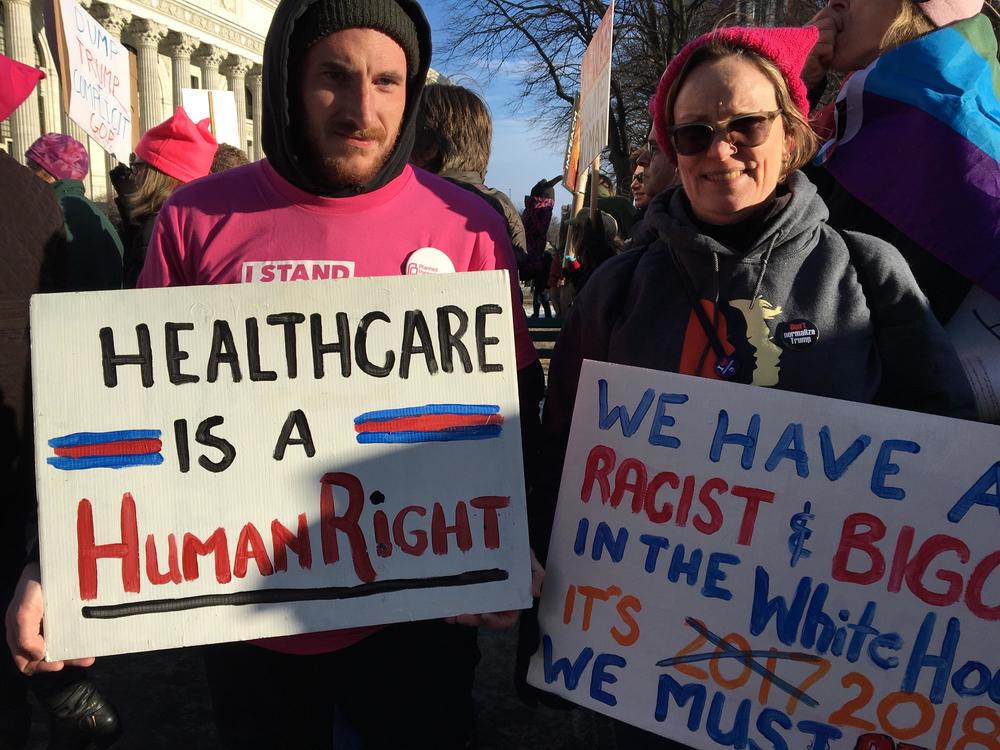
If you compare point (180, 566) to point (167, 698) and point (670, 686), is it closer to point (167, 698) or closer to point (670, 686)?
point (670, 686)

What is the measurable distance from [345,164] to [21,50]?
89.8ft

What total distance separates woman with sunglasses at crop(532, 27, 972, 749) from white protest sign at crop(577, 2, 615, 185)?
1.85m

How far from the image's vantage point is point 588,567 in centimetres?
144

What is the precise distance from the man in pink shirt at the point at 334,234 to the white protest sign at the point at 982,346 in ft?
3.07

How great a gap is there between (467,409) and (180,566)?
0.56m

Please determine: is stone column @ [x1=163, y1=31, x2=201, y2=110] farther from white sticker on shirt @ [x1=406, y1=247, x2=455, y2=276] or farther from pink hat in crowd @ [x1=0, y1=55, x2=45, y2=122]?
white sticker on shirt @ [x1=406, y1=247, x2=455, y2=276]

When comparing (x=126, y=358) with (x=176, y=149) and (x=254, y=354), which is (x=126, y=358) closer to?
(x=254, y=354)

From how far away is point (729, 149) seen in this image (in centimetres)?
143

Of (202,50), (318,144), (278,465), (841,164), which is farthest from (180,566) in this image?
(202,50)

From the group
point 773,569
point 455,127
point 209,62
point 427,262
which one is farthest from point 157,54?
point 773,569

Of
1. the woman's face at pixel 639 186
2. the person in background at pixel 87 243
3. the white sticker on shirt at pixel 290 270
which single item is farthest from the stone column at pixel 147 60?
the white sticker on shirt at pixel 290 270

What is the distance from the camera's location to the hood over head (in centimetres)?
144

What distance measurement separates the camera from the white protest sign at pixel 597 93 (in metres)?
3.36

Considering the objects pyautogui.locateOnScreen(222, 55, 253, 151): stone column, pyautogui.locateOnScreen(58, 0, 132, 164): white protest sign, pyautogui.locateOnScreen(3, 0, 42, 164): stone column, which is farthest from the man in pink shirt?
pyautogui.locateOnScreen(222, 55, 253, 151): stone column
